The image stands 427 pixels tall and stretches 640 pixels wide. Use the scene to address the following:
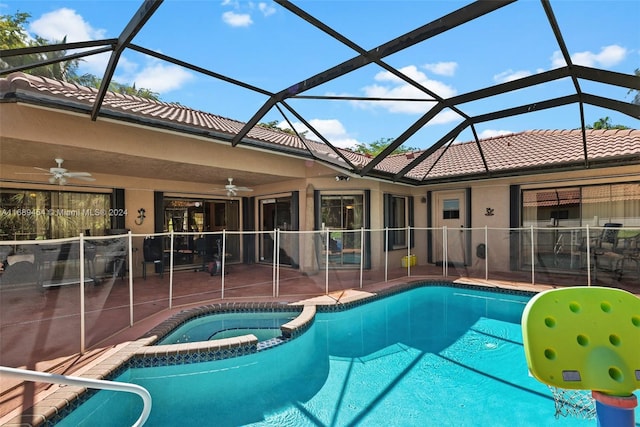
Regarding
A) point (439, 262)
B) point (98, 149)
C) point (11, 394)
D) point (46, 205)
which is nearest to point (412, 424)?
point (11, 394)

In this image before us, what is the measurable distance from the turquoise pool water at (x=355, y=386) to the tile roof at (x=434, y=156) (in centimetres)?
432

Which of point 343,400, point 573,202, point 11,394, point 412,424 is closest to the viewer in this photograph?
point 11,394

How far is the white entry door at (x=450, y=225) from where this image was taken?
10.4 metres

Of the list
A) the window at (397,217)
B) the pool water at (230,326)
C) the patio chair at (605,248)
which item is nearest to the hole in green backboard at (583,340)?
the pool water at (230,326)

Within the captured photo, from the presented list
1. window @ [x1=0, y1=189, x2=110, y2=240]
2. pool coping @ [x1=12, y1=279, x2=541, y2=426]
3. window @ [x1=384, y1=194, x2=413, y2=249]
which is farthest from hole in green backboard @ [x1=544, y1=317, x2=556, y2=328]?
window @ [x1=0, y1=189, x2=110, y2=240]

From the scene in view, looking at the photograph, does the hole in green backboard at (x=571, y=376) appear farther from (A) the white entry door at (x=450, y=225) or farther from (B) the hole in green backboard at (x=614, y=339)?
(A) the white entry door at (x=450, y=225)

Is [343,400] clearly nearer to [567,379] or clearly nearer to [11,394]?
[11,394]

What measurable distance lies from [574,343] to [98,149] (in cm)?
745

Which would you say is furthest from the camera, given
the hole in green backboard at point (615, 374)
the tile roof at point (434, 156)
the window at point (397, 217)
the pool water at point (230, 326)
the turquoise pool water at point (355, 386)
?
the window at point (397, 217)

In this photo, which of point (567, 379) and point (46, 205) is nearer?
point (567, 379)

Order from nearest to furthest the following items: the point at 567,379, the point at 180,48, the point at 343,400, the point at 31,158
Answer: the point at 567,379, the point at 343,400, the point at 180,48, the point at 31,158

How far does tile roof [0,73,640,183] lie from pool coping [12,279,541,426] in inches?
137

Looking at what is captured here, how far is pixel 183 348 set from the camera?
14.9 feet

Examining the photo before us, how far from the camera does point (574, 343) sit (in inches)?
31.9
